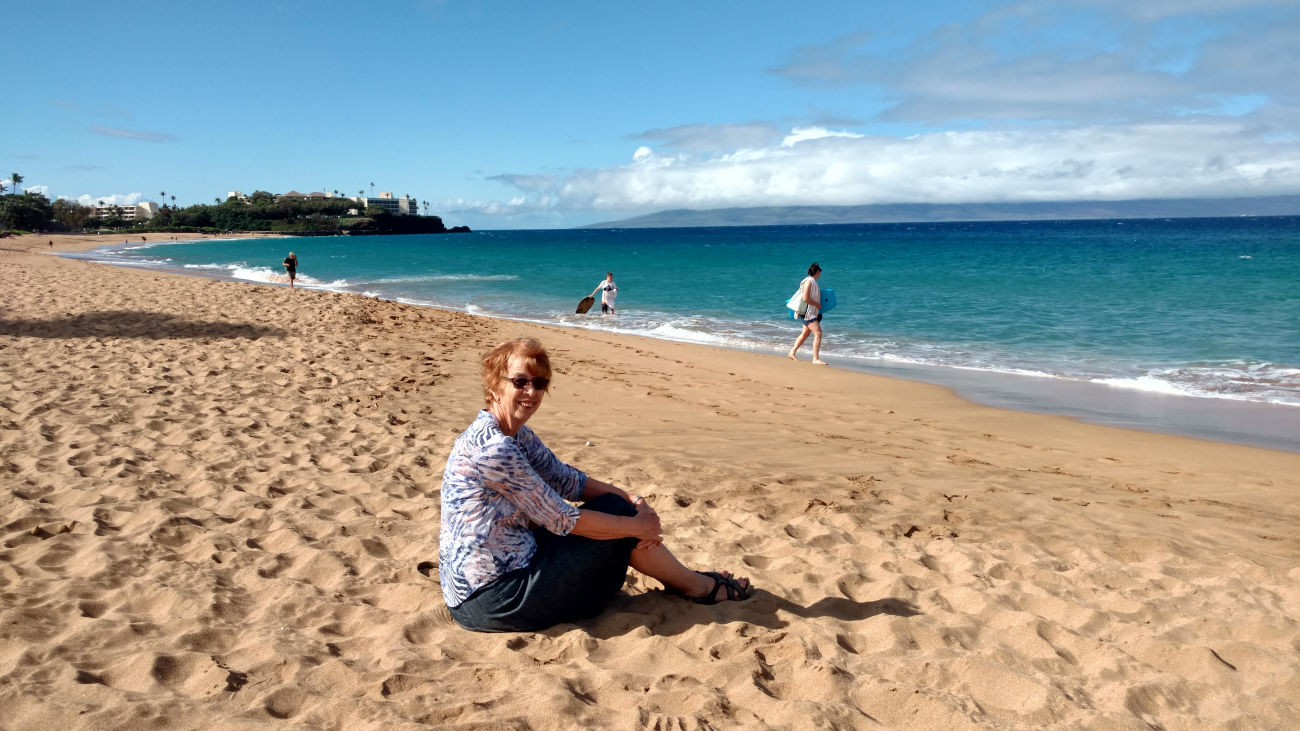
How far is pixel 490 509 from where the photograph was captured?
10.6 ft

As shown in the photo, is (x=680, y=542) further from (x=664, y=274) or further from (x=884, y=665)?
(x=664, y=274)

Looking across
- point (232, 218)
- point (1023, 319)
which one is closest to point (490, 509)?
point (1023, 319)

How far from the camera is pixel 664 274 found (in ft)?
142

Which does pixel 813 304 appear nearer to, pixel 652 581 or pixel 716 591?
pixel 652 581

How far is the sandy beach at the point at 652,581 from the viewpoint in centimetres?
294

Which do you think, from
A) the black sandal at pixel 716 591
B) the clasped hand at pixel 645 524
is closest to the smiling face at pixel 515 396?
the clasped hand at pixel 645 524

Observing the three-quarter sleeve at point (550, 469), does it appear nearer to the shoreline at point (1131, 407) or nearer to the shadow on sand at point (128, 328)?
the shoreline at point (1131, 407)

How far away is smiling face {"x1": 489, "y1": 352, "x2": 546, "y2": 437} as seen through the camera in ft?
10.5

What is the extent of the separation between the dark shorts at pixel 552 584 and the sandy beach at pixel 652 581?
3.8 inches

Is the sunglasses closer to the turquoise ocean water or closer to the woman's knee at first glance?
the woman's knee

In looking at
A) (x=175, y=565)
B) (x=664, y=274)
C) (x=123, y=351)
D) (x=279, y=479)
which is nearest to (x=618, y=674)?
(x=175, y=565)

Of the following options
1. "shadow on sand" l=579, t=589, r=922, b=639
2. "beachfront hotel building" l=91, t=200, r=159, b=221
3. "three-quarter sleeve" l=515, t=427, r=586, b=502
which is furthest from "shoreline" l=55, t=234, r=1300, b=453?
"beachfront hotel building" l=91, t=200, r=159, b=221

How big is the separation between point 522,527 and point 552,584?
268 millimetres

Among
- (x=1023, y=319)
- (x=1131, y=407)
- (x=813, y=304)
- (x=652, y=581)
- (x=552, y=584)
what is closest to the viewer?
(x=552, y=584)
